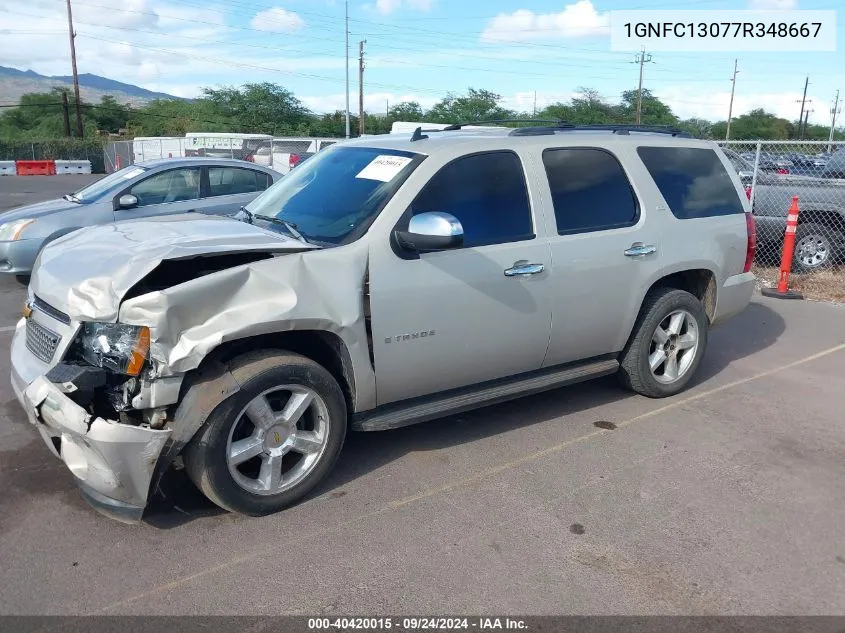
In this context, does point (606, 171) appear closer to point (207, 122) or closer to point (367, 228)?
point (367, 228)

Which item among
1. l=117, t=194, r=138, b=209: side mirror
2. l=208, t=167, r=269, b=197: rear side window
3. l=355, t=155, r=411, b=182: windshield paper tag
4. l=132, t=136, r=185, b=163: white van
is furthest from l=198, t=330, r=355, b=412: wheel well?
l=132, t=136, r=185, b=163: white van

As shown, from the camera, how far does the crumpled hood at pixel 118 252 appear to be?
339 centimetres

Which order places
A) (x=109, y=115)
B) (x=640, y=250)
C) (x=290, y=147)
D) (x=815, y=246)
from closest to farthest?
(x=640, y=250), (x=815, y=246), (x=290, y=147), (x=109, y=115)

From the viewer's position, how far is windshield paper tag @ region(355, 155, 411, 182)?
4266 millimetres

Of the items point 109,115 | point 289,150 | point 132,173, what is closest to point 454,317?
point 132,173

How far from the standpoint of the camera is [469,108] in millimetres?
44531

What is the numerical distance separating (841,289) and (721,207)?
5.21 m

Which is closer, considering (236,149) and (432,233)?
(432,233)

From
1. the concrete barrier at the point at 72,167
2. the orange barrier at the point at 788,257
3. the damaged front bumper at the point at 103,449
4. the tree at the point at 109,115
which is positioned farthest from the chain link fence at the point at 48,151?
the damaged front bumper at the point at 103,449

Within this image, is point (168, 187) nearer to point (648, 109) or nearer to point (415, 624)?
point (415, 624)

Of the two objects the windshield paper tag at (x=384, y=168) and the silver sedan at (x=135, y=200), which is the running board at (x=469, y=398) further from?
the silver sedan at (x=135, y=200)

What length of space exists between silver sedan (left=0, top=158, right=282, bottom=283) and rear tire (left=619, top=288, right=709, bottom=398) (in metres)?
5.11

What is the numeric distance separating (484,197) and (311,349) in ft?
4.55

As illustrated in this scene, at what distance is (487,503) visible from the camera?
391 centimetres
